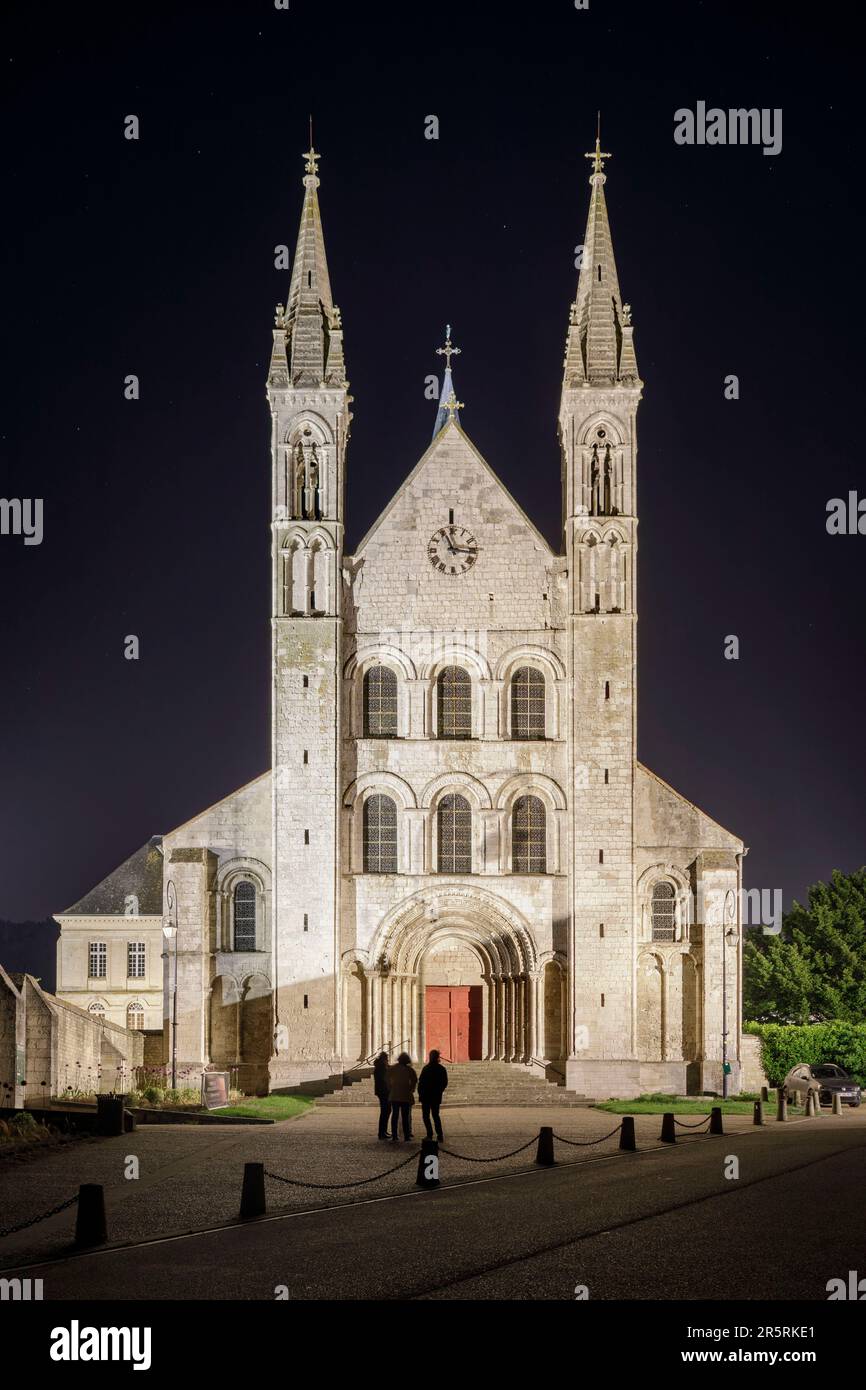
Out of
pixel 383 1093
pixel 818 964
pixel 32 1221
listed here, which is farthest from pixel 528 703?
pixel 32 1221

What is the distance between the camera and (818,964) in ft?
198

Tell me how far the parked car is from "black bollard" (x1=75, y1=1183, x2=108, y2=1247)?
27349 mm

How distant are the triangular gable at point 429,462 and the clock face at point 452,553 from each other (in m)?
1.45

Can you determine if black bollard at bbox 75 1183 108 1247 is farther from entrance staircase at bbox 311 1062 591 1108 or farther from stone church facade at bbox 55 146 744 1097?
stone church facade at bbox 55 146 744 1097

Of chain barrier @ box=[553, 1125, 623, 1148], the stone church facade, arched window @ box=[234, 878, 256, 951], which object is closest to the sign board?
the stone church facade

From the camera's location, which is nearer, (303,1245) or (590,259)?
(303,1245)

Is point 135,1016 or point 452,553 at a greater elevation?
point 452,553

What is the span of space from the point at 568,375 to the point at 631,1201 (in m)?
29.3

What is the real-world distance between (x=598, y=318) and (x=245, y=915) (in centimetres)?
1881

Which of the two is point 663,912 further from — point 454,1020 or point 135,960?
point 135,960

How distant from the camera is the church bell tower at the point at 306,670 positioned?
41.1m
